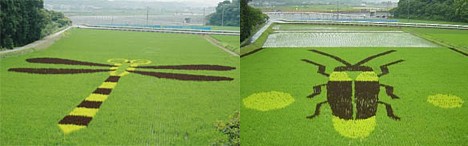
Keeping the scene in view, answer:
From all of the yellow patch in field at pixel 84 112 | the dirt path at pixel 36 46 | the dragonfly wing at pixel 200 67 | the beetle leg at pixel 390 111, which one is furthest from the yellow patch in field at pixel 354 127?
the dirt path at pixel 36 46

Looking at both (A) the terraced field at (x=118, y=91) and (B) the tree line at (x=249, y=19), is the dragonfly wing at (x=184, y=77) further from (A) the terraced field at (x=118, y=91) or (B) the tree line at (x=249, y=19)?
(B) the tree line at (x=249, y=19)

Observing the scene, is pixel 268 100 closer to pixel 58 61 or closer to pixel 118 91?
pixel 118 91

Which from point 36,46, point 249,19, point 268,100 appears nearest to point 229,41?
point 249,19

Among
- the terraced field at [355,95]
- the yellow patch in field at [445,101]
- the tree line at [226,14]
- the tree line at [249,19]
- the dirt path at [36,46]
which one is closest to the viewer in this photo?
the terraced field at [355,95]

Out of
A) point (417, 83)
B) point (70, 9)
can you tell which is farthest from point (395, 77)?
point (70, 9)

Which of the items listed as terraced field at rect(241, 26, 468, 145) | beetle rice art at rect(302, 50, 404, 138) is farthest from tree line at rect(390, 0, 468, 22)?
beetle rice art at rect(302, 50, 404, 138)

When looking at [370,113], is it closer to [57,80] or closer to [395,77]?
[395,77]
